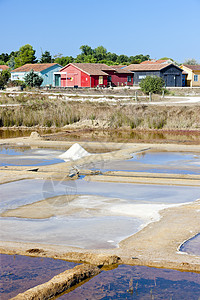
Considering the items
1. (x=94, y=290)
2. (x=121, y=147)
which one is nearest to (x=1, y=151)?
(x=121, y=147)

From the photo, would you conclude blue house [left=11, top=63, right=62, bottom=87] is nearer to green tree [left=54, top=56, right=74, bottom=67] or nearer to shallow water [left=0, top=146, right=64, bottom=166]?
green tree [left=54, top=56, right=74, bottom=67]

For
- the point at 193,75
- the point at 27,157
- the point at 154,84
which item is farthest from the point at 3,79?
the point at 27,157

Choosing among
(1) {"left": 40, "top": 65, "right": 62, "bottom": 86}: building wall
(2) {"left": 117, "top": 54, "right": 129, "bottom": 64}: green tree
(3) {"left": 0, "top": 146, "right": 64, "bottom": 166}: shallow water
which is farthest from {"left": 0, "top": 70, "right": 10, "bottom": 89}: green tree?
(2) {"left": 117, "top": 54, "right": 129, "bottom": 64}: green tree

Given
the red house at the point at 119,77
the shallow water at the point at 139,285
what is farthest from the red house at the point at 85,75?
the shallow water at the point at 139,285

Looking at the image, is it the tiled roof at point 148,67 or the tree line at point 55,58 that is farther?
the tree line at point 55,58

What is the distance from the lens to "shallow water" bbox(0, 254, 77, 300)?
23.8 ft

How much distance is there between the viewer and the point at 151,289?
23.7ft

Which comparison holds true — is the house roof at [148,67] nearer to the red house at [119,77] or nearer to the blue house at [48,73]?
the red house at [119,77]

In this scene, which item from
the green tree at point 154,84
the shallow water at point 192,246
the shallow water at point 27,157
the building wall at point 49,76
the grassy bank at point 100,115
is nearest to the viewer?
the shallow water at point 192,246

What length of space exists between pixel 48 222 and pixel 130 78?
50.2 m

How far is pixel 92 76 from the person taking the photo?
54594 mm

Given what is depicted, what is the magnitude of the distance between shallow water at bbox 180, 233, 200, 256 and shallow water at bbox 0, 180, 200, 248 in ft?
3.87

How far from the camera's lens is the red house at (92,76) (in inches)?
2168

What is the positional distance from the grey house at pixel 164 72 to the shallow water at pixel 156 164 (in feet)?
117
